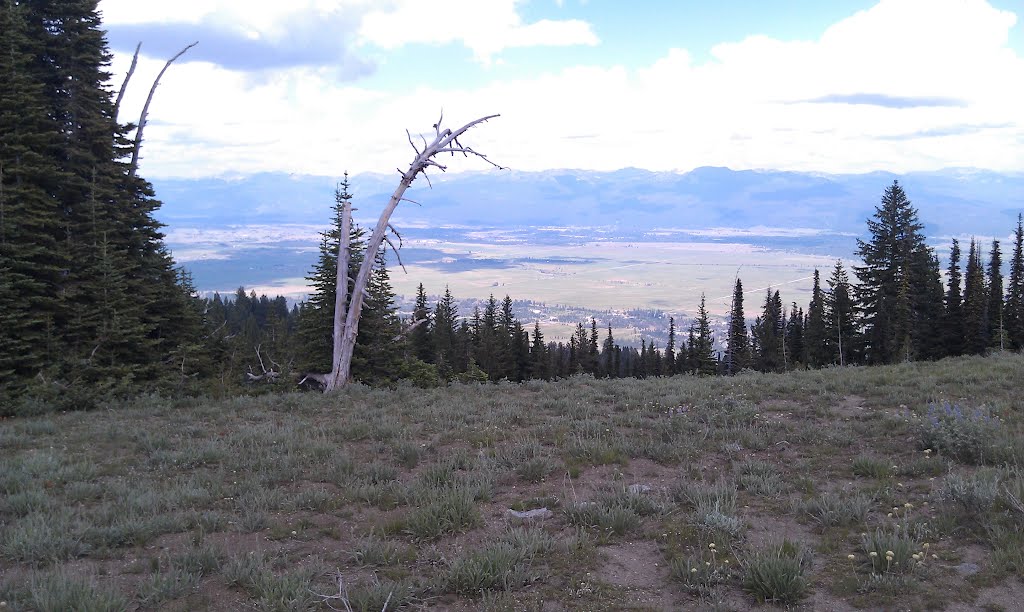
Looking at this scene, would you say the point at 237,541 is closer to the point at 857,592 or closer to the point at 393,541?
the point at 393,541

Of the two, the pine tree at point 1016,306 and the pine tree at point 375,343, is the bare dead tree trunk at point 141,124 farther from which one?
the pine tree at point 1016,306

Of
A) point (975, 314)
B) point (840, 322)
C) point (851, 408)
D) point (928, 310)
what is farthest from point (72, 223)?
point (928, 310)

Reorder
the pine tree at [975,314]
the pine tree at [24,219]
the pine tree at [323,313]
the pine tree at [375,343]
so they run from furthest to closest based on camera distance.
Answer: the pine tree at [975,314]
the pine tree at [323,313]
the pine tree at [375,343]
the pine tree at [24,219]

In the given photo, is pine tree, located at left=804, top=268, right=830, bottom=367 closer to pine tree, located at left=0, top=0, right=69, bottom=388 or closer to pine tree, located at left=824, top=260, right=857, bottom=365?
pine tree, located at left=824, top=260, right=857, bottom=365

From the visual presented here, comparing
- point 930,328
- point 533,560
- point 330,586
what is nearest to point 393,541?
point 330,586

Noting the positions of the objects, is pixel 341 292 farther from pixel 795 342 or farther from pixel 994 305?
pixel 795 342

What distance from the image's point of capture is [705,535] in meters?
5.29

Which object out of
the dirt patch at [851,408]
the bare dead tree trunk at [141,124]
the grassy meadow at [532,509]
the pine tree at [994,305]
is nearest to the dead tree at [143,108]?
the bare dead tree trunk at [141,124]

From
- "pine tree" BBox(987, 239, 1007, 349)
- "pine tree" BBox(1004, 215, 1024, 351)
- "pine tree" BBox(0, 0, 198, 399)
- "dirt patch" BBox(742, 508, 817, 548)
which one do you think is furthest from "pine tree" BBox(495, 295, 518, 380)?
"dirt patch" BBox(742, 508, 817, 548)

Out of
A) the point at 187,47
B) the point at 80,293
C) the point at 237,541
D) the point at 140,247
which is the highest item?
the point at 187,47

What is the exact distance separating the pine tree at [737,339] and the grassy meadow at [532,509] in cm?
4547

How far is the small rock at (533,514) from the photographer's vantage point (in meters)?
5.85

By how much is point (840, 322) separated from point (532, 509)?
160ft

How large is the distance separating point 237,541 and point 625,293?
6343 inches
